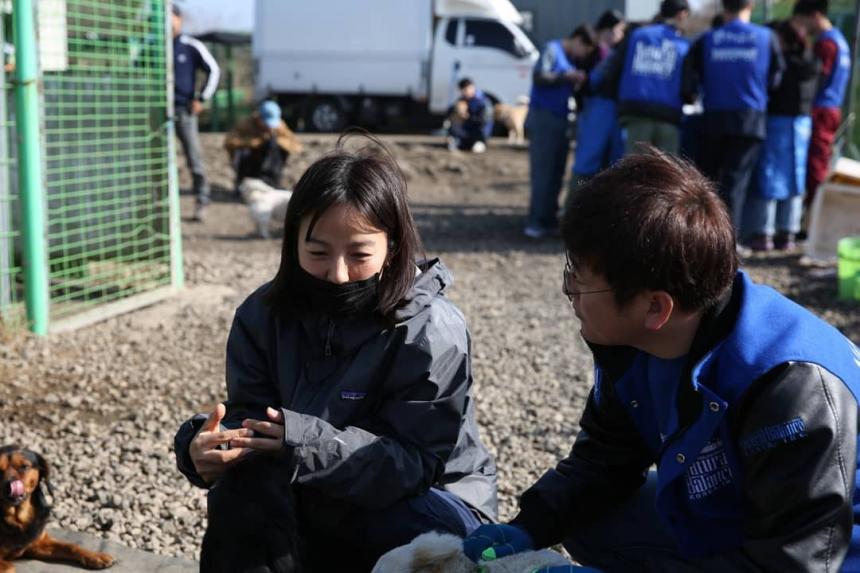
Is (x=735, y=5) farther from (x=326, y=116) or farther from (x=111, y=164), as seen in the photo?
(x=326, y=116)

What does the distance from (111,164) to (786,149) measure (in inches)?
196

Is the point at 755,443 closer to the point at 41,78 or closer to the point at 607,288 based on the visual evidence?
the point at 607,288

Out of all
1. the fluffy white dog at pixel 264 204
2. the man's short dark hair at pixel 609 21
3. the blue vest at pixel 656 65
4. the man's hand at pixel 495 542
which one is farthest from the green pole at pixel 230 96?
the man's hand at pixel 495 542

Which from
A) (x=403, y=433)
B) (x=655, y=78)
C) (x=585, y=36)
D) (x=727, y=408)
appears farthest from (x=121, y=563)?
(x=585, y=36)

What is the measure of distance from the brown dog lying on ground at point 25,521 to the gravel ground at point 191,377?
0.72 feet

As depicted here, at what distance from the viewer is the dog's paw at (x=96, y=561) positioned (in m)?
2.85

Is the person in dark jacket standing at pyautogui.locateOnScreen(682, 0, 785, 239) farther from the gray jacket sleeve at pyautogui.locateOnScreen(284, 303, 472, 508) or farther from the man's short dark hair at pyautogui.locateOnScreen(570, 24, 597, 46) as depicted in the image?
the gray jacket sleeve at pyautogui.locateOnScreen(284, 303, 472, 508)

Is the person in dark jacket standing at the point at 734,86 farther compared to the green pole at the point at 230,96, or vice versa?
the green pole at the point at 230,96

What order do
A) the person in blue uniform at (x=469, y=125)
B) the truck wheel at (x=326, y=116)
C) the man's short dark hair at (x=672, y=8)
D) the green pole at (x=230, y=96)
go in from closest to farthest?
1. the man's short dark hair at (x=672, y=8)
2. the person in blue uniform at (x=469, y=125)
3. the truck wheel at (x=326, y=116)
4. the green pole at (x=230, y=96)

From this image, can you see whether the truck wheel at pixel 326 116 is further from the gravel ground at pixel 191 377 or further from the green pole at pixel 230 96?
the gravel ground at pixel 191 377

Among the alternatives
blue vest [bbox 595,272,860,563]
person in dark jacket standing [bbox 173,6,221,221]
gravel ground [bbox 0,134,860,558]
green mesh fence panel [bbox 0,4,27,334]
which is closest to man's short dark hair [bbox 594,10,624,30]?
gravel ground [bbox 0,134,860,558]

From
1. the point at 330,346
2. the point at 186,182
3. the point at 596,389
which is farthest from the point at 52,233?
the point at 186,182

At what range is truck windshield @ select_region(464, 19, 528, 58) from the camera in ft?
60.1

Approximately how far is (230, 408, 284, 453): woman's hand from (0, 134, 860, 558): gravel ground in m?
0.97
